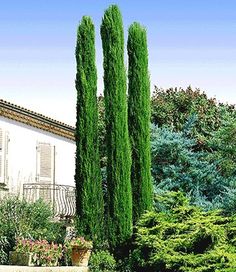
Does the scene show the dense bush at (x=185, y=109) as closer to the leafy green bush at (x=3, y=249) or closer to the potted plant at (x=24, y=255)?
the leafy green bush at (x=3, y=249)

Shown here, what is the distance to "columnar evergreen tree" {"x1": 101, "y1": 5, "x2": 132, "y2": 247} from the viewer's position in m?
21.1

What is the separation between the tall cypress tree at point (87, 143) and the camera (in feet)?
68.6

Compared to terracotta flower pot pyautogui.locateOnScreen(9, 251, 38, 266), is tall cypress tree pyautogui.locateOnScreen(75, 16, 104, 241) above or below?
above

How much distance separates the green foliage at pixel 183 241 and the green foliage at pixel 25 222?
8.74ft

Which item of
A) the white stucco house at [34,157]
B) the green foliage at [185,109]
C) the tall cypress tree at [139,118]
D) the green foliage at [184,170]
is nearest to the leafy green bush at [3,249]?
the white stucco house at [34,157]

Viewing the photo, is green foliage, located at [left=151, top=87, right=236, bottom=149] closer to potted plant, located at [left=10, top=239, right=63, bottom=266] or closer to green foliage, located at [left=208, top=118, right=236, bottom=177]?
green foliage, located at [left=208, top=118, right=236, bottom=177]

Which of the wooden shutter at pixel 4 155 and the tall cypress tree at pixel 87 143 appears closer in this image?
the tall cypress tree at pixel 87 143

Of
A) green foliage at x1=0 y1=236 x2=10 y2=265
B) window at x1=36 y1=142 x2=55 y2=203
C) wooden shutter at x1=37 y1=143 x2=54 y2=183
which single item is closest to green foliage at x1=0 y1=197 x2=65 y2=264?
green foliage at x1=0 y1=236 x2=10 y2=265

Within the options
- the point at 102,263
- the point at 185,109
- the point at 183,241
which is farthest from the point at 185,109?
the point at 183,241

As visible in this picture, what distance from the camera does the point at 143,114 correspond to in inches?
882

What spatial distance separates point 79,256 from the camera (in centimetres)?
1941

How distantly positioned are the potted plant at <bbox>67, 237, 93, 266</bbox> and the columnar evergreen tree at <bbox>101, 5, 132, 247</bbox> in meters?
1.67

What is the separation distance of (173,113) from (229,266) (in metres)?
17.8

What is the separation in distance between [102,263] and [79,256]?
100cm
